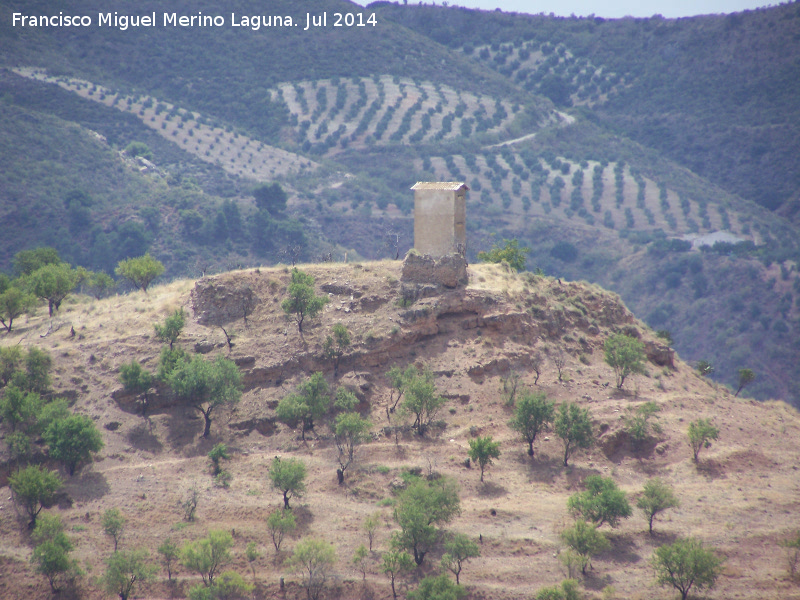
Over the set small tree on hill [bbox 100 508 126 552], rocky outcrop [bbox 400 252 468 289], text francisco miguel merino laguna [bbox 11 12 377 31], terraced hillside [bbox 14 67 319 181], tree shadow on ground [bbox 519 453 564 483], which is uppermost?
text francisco miguel merino laguna [bbox 11 12 377 31]

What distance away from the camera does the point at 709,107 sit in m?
126

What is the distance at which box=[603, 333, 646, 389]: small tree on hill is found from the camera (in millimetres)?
35000

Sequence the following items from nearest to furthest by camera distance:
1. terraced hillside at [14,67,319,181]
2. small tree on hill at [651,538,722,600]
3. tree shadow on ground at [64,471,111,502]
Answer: small tree on hill at [651,538,722,600]
tree shadow on ground at [64,471,111,502]
terraced hillside at [14,67,319,181]

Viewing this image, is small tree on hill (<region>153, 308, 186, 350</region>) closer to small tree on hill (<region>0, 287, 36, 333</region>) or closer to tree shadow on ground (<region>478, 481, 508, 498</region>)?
small tree on hill (<region>0, 287, 36, 333</region>)

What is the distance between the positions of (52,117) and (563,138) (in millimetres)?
69866

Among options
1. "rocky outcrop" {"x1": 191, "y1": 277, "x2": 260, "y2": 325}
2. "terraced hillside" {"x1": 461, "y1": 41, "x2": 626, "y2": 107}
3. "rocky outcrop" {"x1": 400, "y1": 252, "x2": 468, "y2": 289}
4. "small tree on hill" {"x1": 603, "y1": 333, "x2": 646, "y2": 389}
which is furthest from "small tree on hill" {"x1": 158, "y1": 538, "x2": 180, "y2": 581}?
"terraced hillside" {"x1": 461, "y1": 41, "x2": 626, "y2": 107}

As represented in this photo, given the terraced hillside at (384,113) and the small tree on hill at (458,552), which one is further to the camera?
the terraced hillside at (384,113)

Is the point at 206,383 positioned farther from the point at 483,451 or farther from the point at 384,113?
the point at 384,113

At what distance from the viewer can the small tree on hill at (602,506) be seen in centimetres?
2808

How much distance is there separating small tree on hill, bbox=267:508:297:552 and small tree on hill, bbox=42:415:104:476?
7543mm

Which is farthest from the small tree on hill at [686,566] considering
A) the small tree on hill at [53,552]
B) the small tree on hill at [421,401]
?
the small tree on hill at [53,552]

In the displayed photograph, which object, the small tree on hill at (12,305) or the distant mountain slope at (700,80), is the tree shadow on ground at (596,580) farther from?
the distant mountain slope at (700,80)

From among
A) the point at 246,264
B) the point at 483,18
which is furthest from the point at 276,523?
the point at 483,18

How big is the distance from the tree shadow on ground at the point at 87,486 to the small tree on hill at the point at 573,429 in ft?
55.6
